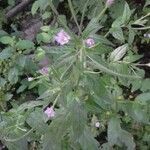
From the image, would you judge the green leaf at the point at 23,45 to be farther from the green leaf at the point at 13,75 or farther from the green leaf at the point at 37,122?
the green leaf at the point at 37,122

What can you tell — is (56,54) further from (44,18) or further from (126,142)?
(44,18)

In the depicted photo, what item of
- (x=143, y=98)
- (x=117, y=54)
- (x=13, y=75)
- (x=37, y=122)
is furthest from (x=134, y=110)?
(x=13, y=75)

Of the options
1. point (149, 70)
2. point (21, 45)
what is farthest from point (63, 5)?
point (149, 70)

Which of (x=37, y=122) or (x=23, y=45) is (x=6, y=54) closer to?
(x=23, y=45)

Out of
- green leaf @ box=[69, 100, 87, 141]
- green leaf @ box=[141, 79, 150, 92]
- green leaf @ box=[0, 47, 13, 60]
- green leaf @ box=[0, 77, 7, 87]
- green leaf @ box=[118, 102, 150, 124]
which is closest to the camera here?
green leaf @ box=[69, 100, 87, 141]

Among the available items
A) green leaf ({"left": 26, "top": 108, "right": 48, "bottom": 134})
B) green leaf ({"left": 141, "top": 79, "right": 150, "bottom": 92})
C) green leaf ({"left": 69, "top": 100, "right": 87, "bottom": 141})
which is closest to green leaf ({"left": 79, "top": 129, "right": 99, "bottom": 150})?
green leaf ({"left": 26, "top": 108, "right": 48, "bottom": 134})

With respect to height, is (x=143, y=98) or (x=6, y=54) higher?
(x=6, y=54)

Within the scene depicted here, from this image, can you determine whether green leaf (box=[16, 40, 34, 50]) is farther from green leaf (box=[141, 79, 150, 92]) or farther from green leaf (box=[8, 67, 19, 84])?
green leaf (box=[141, 79, 150, 92])

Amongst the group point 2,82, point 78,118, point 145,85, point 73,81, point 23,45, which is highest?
point 73,81
